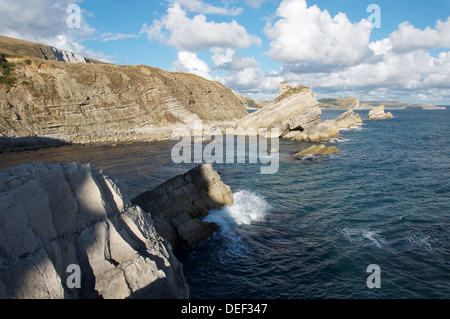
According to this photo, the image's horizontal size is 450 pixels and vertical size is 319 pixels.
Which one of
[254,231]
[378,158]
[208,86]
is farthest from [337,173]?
[208,86]

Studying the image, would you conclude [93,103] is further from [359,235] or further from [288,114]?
[359,235]

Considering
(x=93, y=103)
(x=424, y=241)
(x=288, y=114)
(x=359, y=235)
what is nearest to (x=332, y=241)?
(x=359, y=235)

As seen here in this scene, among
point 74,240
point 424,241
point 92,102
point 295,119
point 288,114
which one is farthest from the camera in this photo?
point 288,114

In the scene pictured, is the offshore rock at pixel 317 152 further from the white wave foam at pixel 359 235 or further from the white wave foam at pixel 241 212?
the white wave foam at pixel 359 235

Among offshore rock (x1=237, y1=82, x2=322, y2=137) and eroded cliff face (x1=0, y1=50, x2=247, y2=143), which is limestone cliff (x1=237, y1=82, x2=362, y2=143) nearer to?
offshore rock (x1=237, y1=82, x2=322, y2=137)
